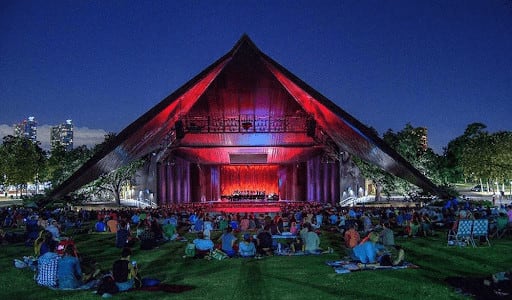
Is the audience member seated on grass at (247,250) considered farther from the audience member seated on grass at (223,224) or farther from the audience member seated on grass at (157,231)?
the audience member seated on grass at (223,224)

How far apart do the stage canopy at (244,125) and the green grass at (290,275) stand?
14.5ft

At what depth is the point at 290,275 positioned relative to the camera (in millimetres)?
10031

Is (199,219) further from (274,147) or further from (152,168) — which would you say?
(274,147)

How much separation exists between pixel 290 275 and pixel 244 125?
18.3 m

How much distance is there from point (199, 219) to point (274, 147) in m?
21.5

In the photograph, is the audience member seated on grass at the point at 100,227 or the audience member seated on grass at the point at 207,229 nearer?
the audience member seated on grass at the point at 207,229

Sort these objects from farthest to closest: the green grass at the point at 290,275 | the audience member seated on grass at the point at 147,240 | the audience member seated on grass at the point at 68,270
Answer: the audience member seated on grass at the point at 147,240, the audience member seated on grass at the point at 68,270, the green grass at the point at 290,275

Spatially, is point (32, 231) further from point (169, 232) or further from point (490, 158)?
point (490, 158)

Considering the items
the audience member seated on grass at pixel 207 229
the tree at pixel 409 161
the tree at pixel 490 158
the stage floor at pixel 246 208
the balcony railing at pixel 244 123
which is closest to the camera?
the audience member seated on grass at pixel 207 229

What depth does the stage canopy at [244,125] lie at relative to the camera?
17.3 m

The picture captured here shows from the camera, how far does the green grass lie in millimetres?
8406

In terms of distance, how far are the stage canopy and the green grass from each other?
4407 mm

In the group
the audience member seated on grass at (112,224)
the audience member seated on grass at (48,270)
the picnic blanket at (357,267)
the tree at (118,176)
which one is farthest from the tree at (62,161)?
the picnic blanket at (357,267)

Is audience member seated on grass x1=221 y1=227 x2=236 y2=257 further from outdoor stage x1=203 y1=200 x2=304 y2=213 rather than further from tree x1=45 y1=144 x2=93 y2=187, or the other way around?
tree x1=45 y1=144 x2=93 y2=187
